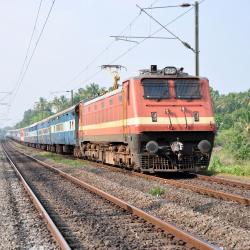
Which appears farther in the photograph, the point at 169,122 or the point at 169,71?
the point at 169,71

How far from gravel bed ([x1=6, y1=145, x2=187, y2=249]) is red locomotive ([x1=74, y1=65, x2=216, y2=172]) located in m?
3.57

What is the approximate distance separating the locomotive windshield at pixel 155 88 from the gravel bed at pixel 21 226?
553cm

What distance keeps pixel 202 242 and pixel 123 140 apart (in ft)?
37.2

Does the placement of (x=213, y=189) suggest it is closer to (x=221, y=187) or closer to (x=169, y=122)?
(x=221, y=187)

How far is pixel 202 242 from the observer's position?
6.30 metres

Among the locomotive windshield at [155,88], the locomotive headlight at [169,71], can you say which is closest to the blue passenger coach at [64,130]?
the locomotive headlight at [169,71]

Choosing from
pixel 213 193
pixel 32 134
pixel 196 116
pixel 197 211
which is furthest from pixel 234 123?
pixel 197 211

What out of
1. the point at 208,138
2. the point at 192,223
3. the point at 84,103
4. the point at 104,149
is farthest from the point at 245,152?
the point at 192,223

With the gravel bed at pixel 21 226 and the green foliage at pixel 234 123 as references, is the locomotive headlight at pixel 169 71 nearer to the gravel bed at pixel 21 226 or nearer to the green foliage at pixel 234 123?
the gravel bed at pixel 21 226

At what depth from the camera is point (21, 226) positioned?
866 cm

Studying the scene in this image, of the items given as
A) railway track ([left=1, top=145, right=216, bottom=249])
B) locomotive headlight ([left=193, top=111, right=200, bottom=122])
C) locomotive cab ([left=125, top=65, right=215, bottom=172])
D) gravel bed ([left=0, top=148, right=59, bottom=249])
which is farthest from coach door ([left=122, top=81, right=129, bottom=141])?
gravel bed ([left=0, top=148, right=59, bottom=249])

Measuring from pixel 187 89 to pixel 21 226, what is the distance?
9704 millimetres

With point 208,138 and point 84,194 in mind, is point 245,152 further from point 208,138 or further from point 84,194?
point 84,194

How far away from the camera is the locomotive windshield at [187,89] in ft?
55.3
